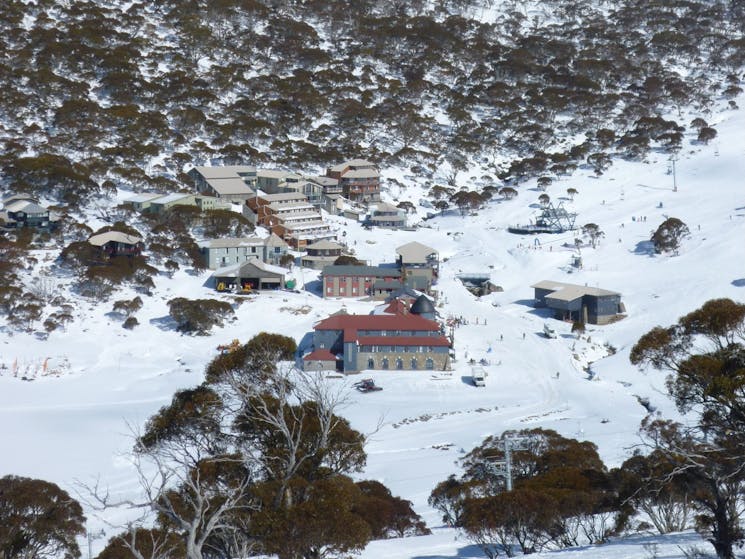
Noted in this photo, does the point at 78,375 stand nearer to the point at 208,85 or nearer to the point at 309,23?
the point at 208,85

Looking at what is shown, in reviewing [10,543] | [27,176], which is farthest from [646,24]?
[10,543]

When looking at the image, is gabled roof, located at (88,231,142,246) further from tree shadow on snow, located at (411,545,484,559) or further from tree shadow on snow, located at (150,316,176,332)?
tree shadow on snow, located at (411,545,484,559)

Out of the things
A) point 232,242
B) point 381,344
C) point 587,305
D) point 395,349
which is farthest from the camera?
point 232,242

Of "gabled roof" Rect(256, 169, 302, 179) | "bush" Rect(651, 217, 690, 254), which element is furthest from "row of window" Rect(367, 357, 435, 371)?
"gabled roof" Rect(256, 169, 302, 179)

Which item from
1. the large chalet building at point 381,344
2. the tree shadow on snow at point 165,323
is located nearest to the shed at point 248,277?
the tree shadow on snow at point 165,323

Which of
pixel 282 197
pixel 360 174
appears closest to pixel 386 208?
pixel 360 174

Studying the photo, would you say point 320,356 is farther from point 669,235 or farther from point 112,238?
point 669,235
